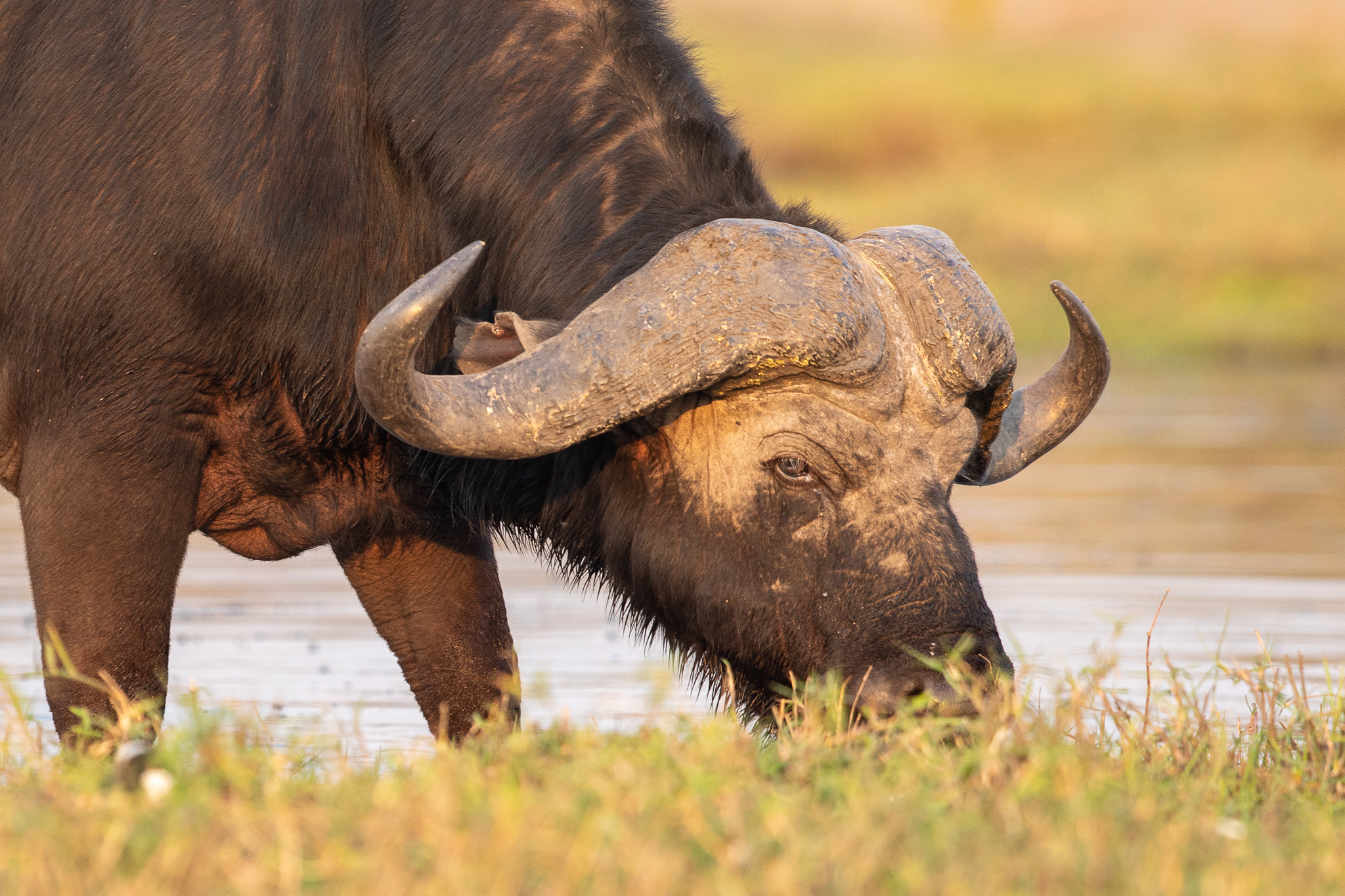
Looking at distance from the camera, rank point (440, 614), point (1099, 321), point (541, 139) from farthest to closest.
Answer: point (1099, 321) → point (440, 614) → point (541, 139)

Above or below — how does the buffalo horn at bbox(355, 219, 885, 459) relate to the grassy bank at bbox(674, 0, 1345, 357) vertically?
below

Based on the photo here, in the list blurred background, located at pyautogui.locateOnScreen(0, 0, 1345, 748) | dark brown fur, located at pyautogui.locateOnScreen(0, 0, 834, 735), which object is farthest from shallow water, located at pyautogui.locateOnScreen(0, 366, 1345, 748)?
dark brown fur, located at pyautogui.locateOnScreen(0, 0, 834, 735)

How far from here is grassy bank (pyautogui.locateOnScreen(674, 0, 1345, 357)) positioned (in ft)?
80.0

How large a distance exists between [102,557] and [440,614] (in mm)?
1246

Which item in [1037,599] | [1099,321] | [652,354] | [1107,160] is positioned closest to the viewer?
[652,354]

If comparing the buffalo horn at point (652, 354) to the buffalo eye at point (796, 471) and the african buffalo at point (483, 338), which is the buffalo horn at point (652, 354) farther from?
the buffalo eye at point (796, 471)

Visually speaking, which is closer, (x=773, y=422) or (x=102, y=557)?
(x=773, y=422)

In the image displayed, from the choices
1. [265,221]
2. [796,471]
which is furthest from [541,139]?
[796,471]

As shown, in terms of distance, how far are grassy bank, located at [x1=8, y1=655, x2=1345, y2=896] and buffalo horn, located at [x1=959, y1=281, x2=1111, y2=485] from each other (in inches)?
47.3

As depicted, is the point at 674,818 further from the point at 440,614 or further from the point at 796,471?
the point at 440,614

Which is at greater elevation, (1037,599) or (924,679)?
(924,679)

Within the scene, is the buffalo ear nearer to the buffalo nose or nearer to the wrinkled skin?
the wrinkled skin

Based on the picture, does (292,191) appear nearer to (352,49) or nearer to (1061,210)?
(352,49)

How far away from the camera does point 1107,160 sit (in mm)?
30641
